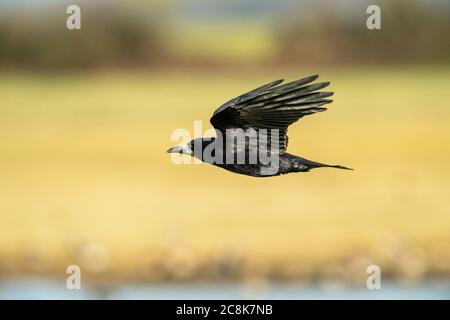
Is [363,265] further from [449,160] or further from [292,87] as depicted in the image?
[292,87]

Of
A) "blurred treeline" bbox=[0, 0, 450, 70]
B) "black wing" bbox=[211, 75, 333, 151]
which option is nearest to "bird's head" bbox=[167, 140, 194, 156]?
"black wing" bbox=[211, 75, 333, 151]

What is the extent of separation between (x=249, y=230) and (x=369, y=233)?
160 cm

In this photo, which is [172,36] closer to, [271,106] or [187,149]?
[187,149]

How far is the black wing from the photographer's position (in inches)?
319

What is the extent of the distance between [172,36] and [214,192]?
6.01 m

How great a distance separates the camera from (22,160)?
17.6 metres

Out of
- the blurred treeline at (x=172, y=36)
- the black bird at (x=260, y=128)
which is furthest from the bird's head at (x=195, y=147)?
the blurred treeline at (x=172, y=36)

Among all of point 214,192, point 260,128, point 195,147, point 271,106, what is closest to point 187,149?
point 195,147

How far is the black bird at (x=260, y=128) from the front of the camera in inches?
320

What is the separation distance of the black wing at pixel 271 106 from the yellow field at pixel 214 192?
22.3 ft

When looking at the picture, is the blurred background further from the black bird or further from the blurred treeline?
the black bird

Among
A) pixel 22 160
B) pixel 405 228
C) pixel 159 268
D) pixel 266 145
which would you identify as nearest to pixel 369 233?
pixel 405 228

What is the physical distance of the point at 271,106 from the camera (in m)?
8.20
